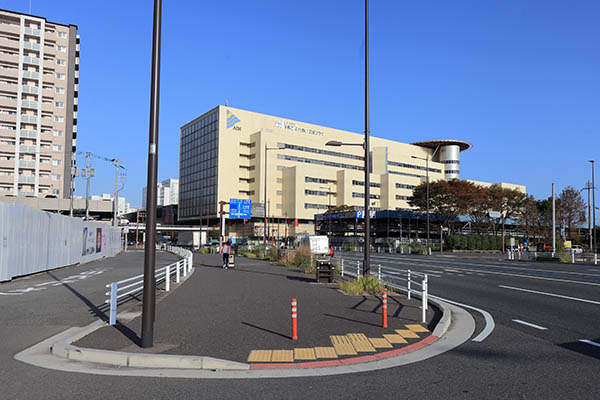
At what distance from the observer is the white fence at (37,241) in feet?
59.0

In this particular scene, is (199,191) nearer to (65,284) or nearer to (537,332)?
(65,284)

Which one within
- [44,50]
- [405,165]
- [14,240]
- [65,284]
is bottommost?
[65,284]

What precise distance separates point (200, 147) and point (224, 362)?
362ft

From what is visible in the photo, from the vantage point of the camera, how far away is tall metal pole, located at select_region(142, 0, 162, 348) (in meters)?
7.27

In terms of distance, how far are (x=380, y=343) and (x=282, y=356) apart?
1822 mm

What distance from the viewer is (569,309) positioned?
11.7 metres

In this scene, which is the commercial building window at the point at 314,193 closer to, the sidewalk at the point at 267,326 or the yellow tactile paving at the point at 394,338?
the sidewalk at the point at 267,326

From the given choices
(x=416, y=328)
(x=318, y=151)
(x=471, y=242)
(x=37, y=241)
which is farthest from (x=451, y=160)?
(x=416, y=328)

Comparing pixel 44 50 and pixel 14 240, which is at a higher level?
pixel 44 50

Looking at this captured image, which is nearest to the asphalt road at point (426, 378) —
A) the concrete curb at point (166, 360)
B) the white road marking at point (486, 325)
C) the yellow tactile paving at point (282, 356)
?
the white road marking at point (486, 325)

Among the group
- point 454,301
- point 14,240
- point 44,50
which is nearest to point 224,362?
point 454,301

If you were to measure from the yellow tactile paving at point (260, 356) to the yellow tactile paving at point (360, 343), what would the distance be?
1.42 metres

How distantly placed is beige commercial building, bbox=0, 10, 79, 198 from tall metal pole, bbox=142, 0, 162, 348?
262 feet

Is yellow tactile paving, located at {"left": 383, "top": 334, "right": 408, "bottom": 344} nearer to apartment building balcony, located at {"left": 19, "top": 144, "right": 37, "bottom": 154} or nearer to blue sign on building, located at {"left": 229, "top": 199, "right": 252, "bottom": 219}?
blue sign on building, located at {"left": 229, "top": 199, "right": 252, "bottom": 219}
